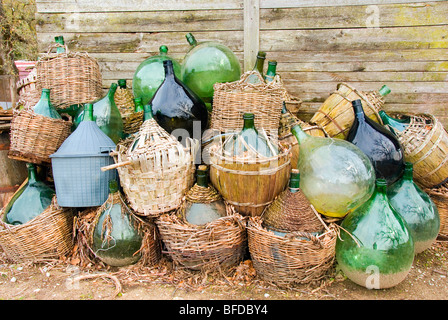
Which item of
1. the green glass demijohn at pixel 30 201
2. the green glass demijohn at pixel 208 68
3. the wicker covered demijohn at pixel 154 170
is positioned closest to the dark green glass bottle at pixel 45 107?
the green glass demijohn at pixel 30 201

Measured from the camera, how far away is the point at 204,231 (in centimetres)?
256

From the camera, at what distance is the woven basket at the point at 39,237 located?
2.89m

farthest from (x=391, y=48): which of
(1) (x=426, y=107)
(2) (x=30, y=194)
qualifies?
(2) (x=30, y=194)

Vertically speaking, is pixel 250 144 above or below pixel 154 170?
above

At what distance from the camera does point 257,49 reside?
4.30m

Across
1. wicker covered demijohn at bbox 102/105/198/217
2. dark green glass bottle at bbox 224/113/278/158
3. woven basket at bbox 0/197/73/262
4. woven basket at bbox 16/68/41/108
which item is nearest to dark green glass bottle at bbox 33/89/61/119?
woven basket at bbox 16/68/41/108

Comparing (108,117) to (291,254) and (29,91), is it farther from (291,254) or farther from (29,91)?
(291,254)

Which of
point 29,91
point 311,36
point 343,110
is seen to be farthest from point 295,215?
point 29,91

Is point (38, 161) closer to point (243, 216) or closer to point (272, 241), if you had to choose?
point (243, 216)

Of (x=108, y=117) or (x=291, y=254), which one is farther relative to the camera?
(x=108, y=117)

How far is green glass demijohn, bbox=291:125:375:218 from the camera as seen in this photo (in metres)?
2.55

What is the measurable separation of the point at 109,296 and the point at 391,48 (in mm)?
4016

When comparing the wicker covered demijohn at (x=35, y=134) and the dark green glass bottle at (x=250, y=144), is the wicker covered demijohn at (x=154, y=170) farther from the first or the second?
the wicker covered demijohn at (x=35, y=134)

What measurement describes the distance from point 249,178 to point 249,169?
0.24ft
